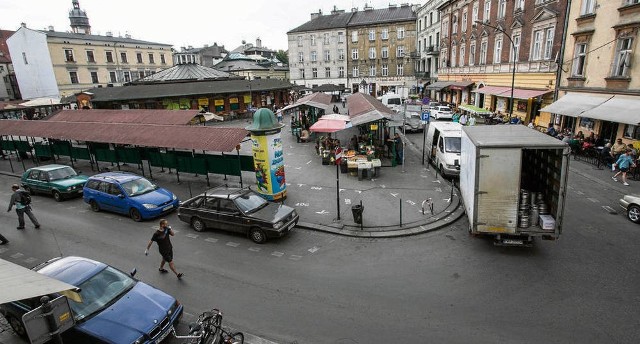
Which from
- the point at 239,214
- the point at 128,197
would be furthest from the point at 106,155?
the point at 239,214

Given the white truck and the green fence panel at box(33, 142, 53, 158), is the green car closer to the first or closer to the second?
the green fence panel at box(33, 142, 53, 158)

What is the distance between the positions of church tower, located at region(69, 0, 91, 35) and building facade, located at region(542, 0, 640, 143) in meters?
91.2

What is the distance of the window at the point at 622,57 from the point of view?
18719mm

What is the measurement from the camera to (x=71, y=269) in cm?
739

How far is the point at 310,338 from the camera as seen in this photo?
698 centimetres

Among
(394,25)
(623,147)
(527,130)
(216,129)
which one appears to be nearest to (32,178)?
(216,129)

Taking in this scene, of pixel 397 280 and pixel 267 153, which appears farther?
pixel 267 153

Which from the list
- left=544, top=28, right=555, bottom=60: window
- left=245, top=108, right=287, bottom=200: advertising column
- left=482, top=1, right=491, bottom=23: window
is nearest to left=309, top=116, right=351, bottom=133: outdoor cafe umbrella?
left=245, top=108, right=287, bottom=200: advertising column

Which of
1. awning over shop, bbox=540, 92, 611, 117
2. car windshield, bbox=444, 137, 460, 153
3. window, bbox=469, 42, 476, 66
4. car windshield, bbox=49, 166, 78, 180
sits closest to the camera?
car windshield, bbox=49, 166, 78, 180

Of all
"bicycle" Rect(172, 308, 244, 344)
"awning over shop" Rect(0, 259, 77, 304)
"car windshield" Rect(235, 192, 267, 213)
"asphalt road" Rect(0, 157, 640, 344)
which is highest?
"awning over shop" Rect(0, 259, 77, 304)

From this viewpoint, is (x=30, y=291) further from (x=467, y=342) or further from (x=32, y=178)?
(x=32, y=178)

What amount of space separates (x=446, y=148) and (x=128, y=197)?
15084 millimetres

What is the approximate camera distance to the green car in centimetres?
1634

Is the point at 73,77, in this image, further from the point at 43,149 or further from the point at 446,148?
the point at 446,148
